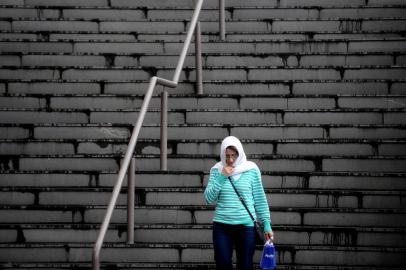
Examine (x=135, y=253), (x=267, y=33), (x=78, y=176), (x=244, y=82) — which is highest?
(x=267, y=33)

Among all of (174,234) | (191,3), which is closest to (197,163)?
(174,234)

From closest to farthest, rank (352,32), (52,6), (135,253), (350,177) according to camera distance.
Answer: (135,253)
(350,177)
(352,32)
(52,6)

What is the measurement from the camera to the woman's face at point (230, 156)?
200 inches

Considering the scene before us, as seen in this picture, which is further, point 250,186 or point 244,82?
point 244,82

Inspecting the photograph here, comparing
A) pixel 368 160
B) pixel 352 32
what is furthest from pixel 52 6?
pixel 368 160

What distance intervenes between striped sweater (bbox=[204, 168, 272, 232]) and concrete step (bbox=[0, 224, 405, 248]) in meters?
1.01

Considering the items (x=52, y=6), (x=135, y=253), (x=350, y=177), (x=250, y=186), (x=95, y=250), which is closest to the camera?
(x=95, y=250)

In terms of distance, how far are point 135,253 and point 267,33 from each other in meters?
3.38

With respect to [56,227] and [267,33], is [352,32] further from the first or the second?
[56,227]

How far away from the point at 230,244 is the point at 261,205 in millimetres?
344

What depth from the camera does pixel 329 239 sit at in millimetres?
6094

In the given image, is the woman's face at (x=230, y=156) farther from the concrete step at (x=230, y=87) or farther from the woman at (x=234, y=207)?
the concrete step at (x=230, y=87)

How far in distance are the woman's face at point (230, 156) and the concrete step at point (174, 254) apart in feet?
3.75

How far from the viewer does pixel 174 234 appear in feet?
20.3
